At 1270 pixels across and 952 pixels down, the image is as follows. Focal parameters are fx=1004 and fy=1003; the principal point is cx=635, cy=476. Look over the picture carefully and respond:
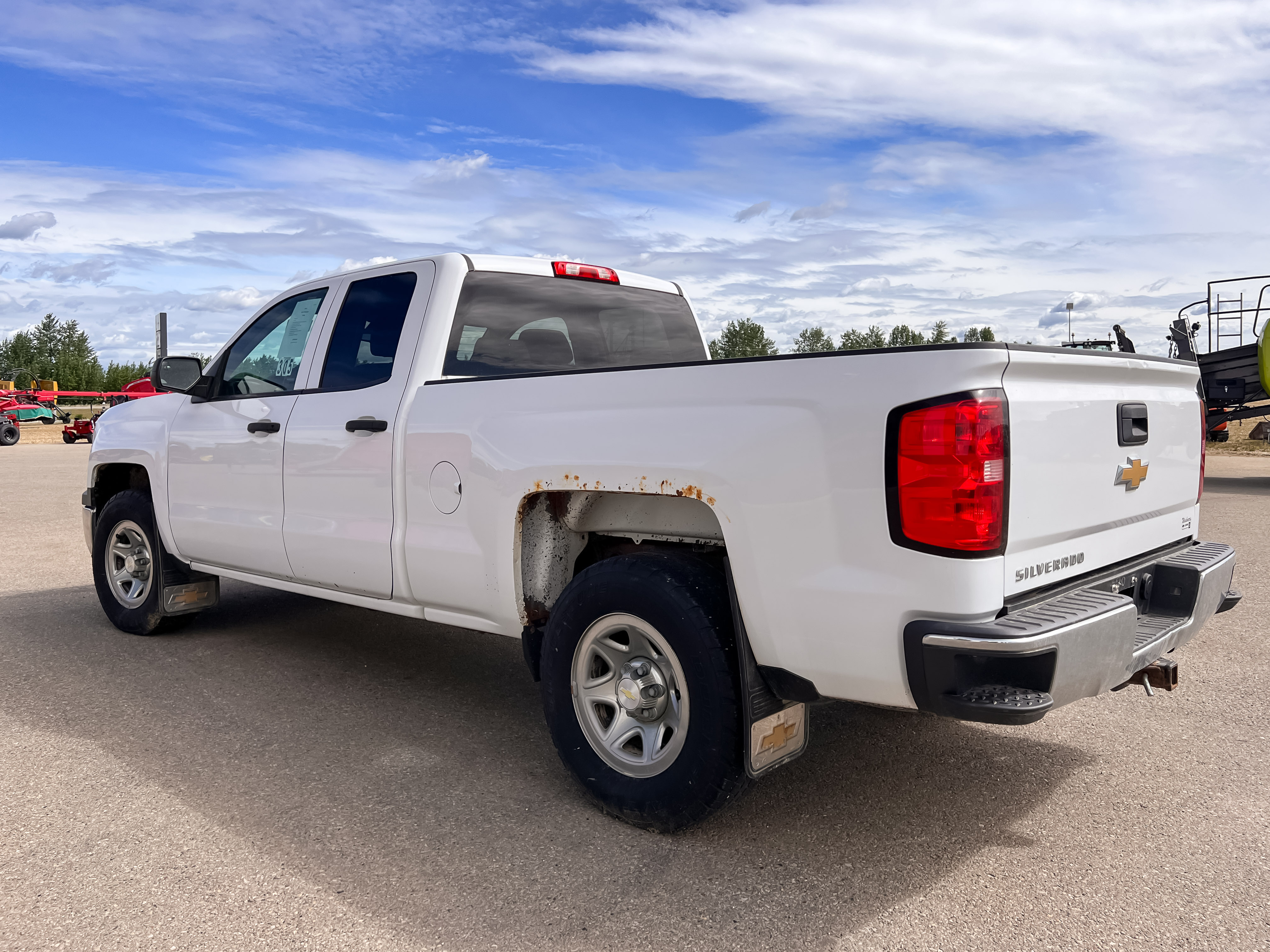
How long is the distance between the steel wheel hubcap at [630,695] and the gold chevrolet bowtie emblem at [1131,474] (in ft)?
5.21

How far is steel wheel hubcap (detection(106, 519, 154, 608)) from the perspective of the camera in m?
6.16

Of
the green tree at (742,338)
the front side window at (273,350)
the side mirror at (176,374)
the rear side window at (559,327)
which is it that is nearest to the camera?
the rear side window at (559,327)

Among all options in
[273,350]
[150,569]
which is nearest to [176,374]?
[273,350]

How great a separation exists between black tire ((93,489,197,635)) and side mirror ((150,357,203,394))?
95 centimetres

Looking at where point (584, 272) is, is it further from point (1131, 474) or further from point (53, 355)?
point (53, 355)

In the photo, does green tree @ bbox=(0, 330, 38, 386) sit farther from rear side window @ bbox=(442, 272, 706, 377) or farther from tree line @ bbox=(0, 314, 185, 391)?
rear side window @ bbox=(442, 272, 706, 377)

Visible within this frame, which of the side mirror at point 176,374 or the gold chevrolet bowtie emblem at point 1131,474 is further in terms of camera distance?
the side mirror at point 176,374

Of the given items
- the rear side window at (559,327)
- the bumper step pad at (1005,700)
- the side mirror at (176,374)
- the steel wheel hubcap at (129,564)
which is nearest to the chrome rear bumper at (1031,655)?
the bumper step pad at (1005,700)

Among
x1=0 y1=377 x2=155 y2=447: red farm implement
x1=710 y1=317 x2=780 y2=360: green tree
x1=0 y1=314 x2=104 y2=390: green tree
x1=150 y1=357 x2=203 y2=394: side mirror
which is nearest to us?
x1=150 y1=357 x2=203 y2=394: side mirror

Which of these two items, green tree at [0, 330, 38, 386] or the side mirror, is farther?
green tree at [0, 330, 38, 386]

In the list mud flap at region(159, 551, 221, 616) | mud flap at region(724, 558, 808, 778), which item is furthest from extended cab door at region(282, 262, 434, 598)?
mud flap at region(724, 558, 808, 778)

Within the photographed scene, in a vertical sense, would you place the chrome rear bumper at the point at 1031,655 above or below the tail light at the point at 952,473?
below

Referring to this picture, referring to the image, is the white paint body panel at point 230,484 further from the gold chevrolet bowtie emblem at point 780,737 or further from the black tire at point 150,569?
the gold chevrolet bowtie emblem at point 780,737

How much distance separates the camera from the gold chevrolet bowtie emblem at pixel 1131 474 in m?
3.34
